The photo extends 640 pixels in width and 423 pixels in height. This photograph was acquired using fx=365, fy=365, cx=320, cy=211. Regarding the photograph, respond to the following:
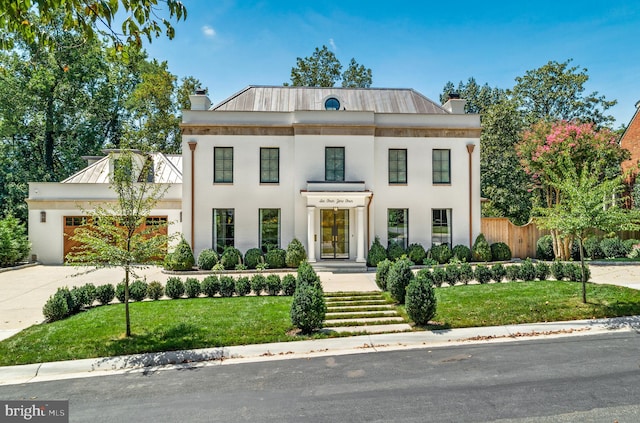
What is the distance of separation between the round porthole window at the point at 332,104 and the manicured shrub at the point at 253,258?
8.05 m

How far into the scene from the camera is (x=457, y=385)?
583cm

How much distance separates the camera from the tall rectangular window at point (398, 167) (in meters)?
18.1

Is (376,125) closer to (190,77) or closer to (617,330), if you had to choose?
(617,330)

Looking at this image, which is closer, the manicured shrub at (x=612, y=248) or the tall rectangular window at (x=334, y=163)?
the tall rectangular window at (x=334, y=163)

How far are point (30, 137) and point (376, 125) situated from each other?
Result: 28.2 meters

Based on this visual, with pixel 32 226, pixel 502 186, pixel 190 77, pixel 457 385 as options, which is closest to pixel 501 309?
pixel 457 385

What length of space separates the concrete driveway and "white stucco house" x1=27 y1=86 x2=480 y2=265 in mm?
2836

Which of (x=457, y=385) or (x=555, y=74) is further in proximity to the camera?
(x=555, y=74)

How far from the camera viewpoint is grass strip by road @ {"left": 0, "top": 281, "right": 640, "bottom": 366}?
24.8ft

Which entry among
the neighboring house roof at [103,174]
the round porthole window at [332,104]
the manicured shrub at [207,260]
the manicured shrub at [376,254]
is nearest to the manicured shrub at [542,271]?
the manicured shrub at [376,254]

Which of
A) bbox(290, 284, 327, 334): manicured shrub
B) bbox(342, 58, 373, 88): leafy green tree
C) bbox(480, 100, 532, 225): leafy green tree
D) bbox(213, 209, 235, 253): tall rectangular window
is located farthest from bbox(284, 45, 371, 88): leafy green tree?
bbox(290, 284, 327, 334): manicured shrub

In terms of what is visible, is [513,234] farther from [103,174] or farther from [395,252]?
[103,174]

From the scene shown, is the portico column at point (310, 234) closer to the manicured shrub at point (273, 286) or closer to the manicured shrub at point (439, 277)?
the manicured shrub at point (273, 286)

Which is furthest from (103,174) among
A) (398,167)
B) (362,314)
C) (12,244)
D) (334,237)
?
(362,314)
